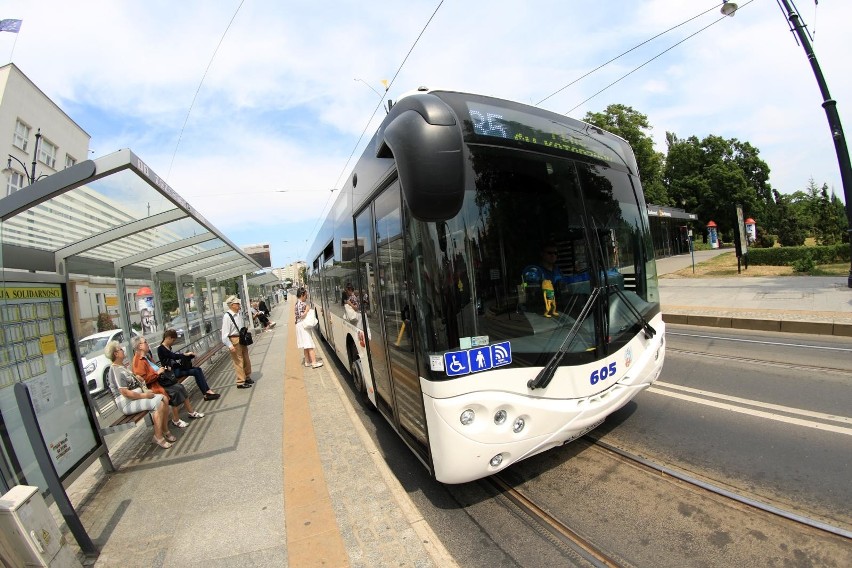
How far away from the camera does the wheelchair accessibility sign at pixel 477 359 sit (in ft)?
9.21

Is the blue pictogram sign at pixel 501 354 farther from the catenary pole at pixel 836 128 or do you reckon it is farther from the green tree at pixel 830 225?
the green tree at pixel 830 225

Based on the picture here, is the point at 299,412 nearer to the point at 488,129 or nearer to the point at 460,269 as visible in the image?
the point at 460,269

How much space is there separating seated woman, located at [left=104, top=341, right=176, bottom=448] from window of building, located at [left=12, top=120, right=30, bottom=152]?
81.7 feet

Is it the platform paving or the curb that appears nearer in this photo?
the platform paving

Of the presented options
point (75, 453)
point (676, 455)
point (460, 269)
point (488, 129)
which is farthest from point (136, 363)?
point (676, 455)

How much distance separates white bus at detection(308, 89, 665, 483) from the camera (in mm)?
2811

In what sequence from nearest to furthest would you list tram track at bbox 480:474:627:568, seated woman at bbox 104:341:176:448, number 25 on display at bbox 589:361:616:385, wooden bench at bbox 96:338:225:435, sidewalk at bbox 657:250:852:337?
1. tram track at bbox 480:474:627:568
2. number 25 on display at bbox 589:361:616:385
3. wooden bench at bbox 96:338:225:435
4. seated woman at bbox 104:341:176:448
5. sidewalk at bbox 657:250:852:337

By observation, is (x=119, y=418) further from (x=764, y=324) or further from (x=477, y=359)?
(x=764, y=324)

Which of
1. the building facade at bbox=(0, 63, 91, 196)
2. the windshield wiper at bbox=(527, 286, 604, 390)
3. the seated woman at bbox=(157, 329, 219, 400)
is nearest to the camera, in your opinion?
the windshield wiper at bbox=(527, 286, 604, 390)

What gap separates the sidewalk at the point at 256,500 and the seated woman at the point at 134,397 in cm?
21

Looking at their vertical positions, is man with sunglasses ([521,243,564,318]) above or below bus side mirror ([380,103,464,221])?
below

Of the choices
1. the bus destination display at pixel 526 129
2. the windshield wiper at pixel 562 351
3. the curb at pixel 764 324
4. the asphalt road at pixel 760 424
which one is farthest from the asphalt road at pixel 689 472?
the curb at pixel 764 324

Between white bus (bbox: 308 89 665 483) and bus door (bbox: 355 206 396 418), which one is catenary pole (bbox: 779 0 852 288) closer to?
white bus (bbox: 308 89 665 483)

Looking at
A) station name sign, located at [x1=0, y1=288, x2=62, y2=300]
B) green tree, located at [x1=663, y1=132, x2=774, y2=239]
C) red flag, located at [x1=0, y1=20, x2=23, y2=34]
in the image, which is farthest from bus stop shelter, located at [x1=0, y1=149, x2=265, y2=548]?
green tree, located at [x1=663, y1=132, x2=774, y2=239]
